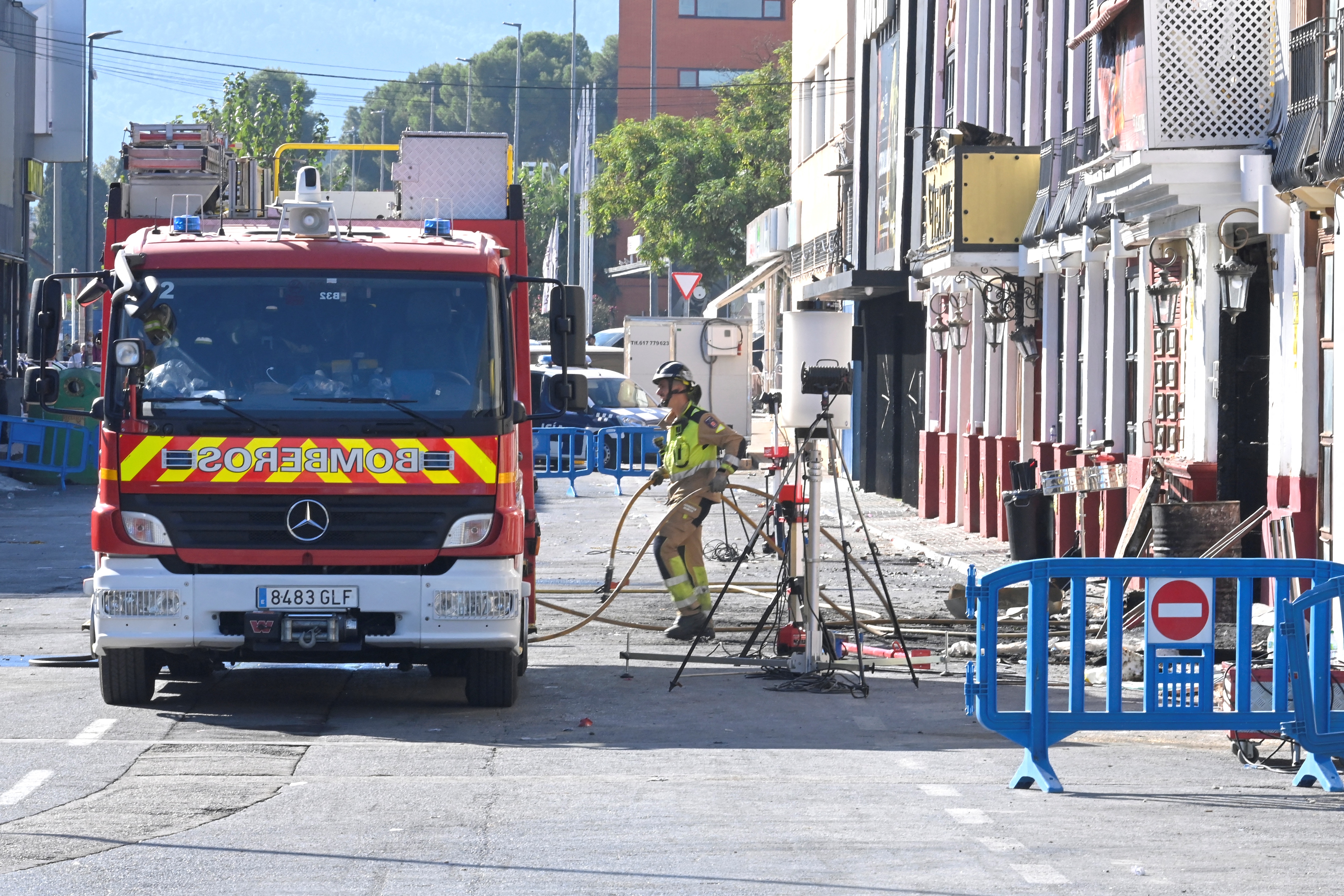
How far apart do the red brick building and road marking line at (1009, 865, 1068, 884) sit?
3143 inches

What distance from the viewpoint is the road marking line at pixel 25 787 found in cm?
798

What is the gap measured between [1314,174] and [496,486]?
6.14 metres

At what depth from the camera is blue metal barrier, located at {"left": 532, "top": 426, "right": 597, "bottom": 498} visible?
31219mm

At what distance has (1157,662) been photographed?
28.7 ft

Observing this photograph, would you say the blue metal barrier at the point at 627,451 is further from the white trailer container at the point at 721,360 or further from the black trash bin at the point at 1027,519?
the black trash bin at the point at 1027,519

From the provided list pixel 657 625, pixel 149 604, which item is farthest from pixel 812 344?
pixel 149 604

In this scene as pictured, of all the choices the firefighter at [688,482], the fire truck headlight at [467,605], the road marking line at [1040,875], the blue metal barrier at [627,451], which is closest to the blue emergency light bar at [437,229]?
the fire truck headlight at [467,605]

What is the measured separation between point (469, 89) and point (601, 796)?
4406 inches

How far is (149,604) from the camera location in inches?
396

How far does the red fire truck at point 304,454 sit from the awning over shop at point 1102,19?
669cm

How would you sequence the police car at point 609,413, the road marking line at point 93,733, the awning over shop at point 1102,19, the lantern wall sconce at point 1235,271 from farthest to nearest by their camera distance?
the police car at point 609,413, the awning over shop at point 1102,19, the lantern wall sconce at point 1235,271, the road marking line at point 93,733

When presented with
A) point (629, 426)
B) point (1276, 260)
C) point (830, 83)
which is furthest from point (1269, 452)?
point (830, 83)

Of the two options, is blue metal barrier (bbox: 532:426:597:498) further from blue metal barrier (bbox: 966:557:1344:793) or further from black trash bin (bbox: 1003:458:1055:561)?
blue metal barrier (bbox: 966:557:1344:793)

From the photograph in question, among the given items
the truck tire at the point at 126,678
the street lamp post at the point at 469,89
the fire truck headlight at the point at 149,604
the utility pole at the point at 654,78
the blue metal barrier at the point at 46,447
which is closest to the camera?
the fire truck headlight at the point at 149,604
